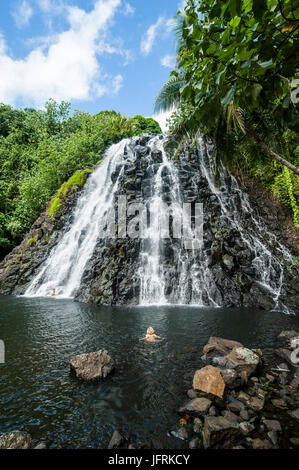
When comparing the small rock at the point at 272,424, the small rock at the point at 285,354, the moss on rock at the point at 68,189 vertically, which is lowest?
the small rock at the point at 272,424

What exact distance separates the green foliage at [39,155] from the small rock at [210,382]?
17.7 metres

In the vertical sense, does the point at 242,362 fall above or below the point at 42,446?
above

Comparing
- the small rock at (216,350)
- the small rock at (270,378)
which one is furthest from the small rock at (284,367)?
the small rock at (216,350)

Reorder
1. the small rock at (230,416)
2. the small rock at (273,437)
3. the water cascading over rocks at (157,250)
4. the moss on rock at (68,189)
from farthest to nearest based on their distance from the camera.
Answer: the moss on rock at (68,189)
the water cascading over rocks at (157,250)
the small rock at (230,416)
the small rock at (273,437)

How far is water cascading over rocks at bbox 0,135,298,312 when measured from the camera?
11.7 meters

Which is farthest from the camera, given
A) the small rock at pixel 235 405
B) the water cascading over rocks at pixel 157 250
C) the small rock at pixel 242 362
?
the water cascading over rocks at pixel 157 250

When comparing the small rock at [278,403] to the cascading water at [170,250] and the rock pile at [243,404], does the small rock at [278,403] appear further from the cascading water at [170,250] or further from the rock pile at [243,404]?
the cascading water at [170,250]

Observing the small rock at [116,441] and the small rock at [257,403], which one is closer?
the small rock at [116,441]

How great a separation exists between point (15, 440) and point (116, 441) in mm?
1190

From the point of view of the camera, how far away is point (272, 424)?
298 cm

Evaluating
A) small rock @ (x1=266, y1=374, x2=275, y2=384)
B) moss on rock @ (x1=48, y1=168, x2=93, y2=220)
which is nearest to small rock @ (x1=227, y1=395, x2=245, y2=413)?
small rock @ (x1=266, y1=374, x2=275, y2=384)

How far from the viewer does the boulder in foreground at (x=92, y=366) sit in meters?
4.29

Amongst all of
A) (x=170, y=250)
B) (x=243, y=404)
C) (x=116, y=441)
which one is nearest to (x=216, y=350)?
(x=243, y=404)

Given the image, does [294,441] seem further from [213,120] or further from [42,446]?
[213,120]
